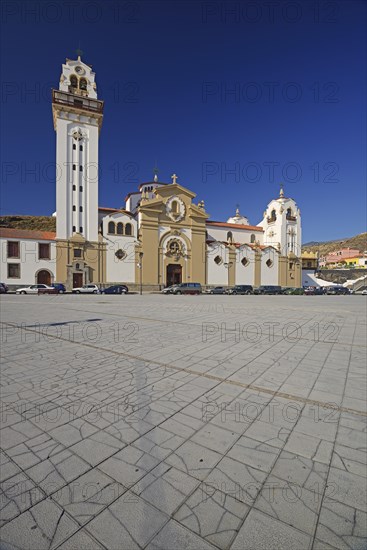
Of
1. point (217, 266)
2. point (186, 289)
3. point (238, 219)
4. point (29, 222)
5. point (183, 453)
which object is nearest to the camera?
point (183, 453)

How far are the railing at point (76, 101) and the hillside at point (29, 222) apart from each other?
61.9 m

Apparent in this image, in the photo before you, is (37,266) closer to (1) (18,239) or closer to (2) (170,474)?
(1) (18,239)

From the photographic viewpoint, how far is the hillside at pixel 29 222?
89250mm

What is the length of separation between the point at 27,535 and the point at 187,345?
186 inches

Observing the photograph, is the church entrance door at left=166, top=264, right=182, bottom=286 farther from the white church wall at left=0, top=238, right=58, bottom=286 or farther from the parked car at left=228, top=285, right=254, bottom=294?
the white church wall at left=0, top=238, right=58, bottom=286

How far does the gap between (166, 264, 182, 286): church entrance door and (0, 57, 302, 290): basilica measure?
0.15 m

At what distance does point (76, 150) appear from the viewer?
113 feet

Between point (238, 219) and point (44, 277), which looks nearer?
point (44, 277)

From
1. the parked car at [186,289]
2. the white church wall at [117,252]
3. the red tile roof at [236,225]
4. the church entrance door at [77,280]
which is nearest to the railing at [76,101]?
the white church wall at [117,252]

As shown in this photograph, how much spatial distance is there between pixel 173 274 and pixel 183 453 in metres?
36.6

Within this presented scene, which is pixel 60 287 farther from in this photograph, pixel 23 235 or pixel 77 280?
pixel 23 235

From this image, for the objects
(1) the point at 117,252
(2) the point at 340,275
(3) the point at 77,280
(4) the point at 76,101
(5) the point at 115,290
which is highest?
(4) the point at 76,101

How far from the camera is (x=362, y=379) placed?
421cm

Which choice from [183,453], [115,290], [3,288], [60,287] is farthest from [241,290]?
[183,453]
